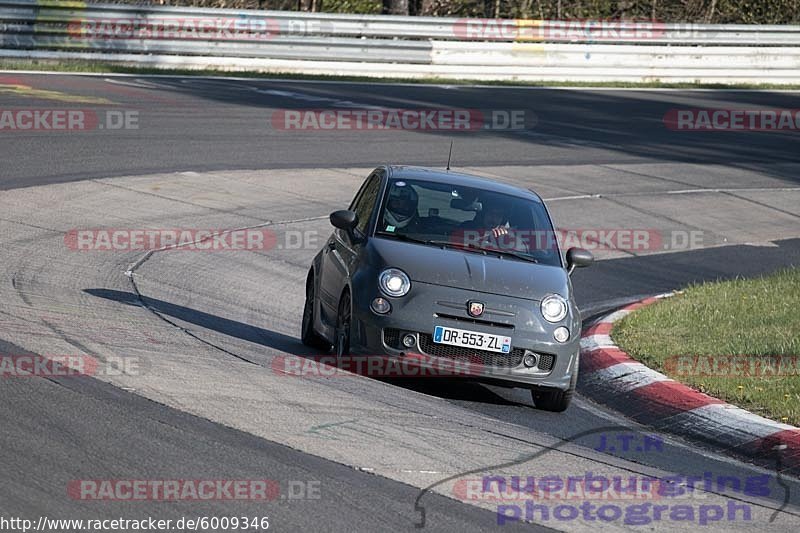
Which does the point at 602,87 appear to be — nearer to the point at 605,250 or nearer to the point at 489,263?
the point at 605,250

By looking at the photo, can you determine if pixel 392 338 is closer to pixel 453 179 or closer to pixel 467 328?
pixel 467 328

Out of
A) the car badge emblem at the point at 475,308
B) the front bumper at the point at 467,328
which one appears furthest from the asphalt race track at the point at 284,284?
the car badge emblem at the point at 475,308

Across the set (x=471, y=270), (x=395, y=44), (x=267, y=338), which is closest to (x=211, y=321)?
(x=267, y=338)

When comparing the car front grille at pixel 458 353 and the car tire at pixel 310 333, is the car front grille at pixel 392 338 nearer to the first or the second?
the car front grille at pixel 458 353

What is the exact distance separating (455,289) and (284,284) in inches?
171

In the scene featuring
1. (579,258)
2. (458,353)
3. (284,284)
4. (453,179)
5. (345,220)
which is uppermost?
(453,179)

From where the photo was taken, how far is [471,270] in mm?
8766

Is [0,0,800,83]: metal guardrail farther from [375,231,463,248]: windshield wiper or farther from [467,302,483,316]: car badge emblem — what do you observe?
[467,302,483,316]: car badge emblem

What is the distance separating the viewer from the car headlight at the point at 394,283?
855 centimetres

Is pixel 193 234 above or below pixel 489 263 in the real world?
below

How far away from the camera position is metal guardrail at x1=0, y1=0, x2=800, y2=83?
2538cm

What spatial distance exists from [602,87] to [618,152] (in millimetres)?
8184

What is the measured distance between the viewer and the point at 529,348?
8539 mm

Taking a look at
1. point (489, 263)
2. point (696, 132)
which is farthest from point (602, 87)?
point (489, 263)
